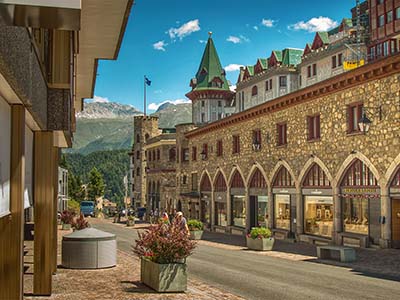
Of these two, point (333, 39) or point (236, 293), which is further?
point (333, 39)

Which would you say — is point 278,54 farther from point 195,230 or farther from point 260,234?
point 260,234

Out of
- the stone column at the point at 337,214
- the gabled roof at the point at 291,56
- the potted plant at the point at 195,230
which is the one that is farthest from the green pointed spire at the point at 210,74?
the stone column at the point at 337,214

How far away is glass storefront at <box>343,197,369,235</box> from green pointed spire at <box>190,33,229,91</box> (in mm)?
59548

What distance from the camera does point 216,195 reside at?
44.5 meters

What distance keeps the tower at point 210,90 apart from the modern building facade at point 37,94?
222 ft

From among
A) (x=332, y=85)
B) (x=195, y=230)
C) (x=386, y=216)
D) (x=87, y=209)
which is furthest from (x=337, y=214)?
(x=87, y=209)

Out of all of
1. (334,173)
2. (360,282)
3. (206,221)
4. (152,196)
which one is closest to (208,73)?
(152,196)

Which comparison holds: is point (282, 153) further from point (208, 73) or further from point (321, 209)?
point (208, 73)

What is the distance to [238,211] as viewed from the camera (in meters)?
40.5

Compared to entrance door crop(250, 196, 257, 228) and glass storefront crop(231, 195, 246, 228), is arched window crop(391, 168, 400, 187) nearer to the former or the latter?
entrance door crop(250, 196, 257, 228)

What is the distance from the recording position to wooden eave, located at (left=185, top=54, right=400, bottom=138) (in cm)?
2320

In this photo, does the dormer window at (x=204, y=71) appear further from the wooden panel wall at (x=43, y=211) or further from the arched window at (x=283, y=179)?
the wooden panel wall at (x=43, y=211)

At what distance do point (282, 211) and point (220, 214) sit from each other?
37.5 feet

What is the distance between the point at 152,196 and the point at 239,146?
31.7 metres
